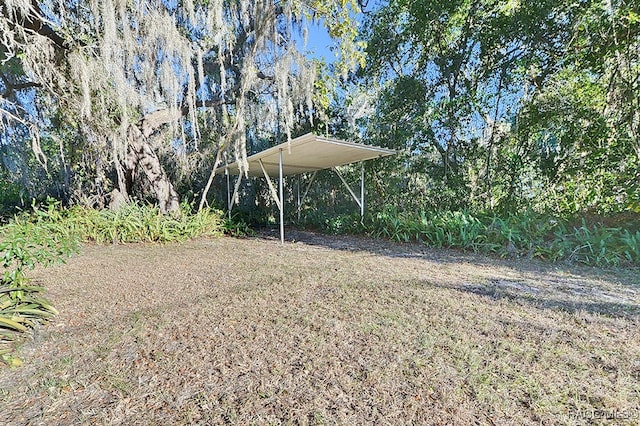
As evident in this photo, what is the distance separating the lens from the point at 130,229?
19.1 ft

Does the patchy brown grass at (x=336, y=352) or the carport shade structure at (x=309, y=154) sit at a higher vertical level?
the carport shade structure at (x=309, y=154)

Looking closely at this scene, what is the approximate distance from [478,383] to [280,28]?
22.3 feet

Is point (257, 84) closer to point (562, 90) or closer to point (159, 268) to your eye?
point (159, 268)

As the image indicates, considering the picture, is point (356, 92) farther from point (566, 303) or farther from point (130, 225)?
point (566, 303)

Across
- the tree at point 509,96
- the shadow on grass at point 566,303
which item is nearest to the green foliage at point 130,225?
the tree at point 509,96

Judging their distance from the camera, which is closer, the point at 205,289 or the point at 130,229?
the point at 205,289

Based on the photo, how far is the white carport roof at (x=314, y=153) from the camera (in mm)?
5238

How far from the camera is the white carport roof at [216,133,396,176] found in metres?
5.24

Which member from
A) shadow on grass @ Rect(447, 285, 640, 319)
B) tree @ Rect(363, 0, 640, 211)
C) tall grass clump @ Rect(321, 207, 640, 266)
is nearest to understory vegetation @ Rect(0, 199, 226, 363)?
shadow on grass @ Rect(447, 285, 640, 319)

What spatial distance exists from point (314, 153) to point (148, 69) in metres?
3.12

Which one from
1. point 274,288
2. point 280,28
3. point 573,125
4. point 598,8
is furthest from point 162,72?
point 573,125

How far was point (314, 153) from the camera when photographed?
6.14 m

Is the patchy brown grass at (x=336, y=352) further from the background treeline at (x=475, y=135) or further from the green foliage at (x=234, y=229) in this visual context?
the green foliage at (x=234, y=229)

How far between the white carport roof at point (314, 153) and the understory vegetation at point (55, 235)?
5.74ft
